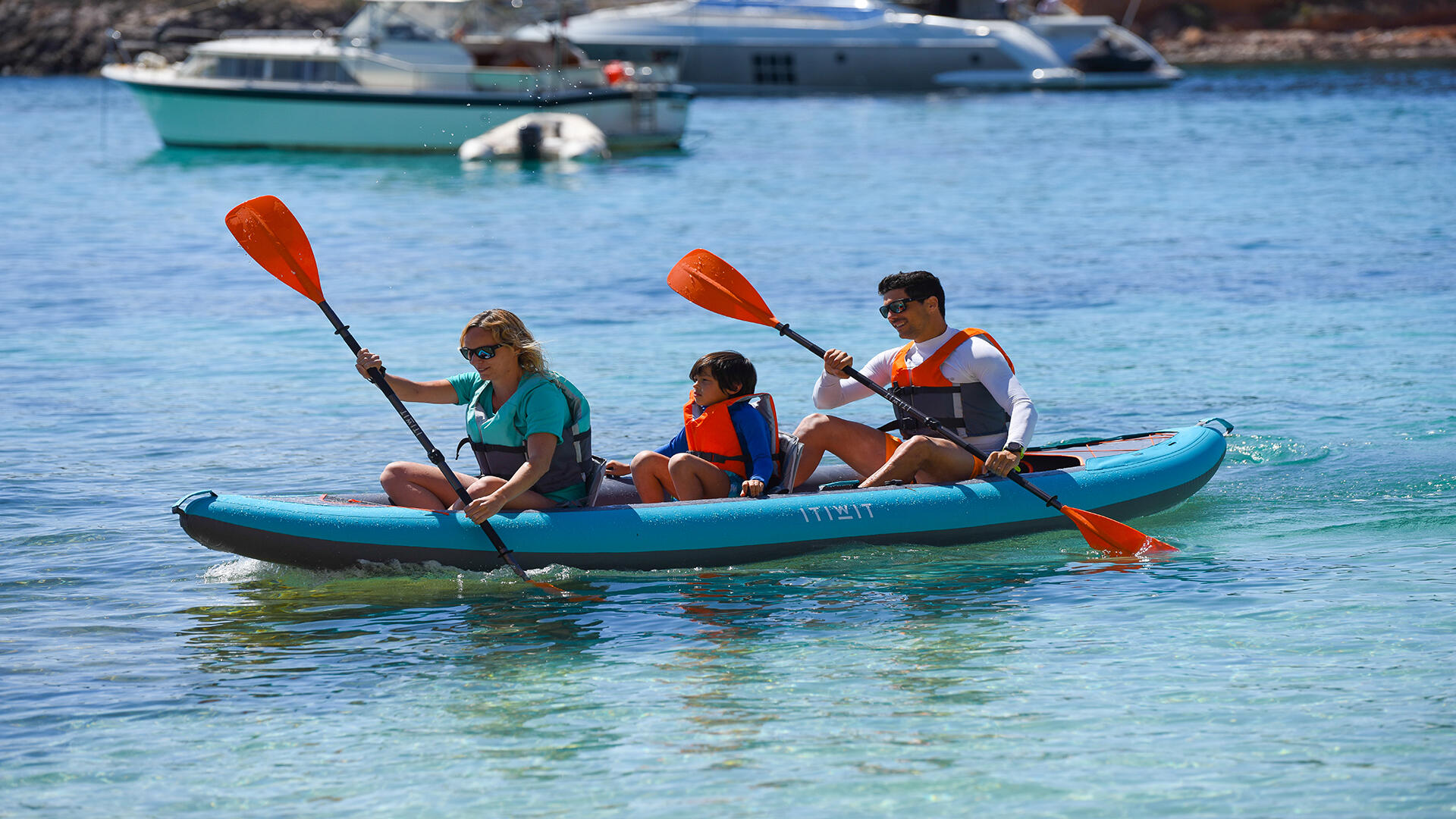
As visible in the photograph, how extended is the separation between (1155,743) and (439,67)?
23933 mm

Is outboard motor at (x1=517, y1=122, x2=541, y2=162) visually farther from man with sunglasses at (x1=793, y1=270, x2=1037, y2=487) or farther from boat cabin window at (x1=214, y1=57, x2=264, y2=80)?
man with sunglasses at (x1=793, y1=270, x2=1037, y2=487)

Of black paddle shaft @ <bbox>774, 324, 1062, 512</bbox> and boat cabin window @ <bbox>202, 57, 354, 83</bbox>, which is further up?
boat cabin window @ <bbox>202, 57, 354, 83</bbox>

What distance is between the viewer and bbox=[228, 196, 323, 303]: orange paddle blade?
21.4ft

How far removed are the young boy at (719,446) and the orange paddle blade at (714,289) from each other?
2.32ft

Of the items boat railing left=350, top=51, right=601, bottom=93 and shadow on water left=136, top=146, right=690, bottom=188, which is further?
boat railing left=350, top=51, right=601, bottom=93

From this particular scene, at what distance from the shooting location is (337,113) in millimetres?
27000

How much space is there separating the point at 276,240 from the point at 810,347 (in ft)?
7.69

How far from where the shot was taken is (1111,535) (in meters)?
6.34

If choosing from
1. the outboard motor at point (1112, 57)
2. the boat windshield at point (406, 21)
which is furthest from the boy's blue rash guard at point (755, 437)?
the outboard motor at point (1112, 57)

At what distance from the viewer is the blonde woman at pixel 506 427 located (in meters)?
5.72

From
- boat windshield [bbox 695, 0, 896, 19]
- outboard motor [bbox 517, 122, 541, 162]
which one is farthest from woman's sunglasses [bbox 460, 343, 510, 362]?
boat windshield [bbox 695, 0, 896, 19]

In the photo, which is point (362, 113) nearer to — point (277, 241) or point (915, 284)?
point (277, 241)

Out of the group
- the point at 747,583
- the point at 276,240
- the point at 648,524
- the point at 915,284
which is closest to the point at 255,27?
the point at 276,240

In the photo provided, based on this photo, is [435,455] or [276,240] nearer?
[435,455]
